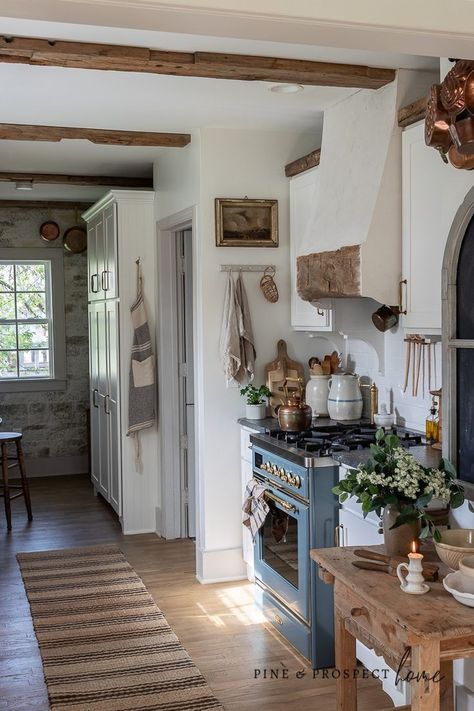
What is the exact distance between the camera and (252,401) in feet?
15.9

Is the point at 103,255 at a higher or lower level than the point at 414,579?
higher

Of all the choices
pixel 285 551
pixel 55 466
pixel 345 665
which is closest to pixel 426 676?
pixel 345 665

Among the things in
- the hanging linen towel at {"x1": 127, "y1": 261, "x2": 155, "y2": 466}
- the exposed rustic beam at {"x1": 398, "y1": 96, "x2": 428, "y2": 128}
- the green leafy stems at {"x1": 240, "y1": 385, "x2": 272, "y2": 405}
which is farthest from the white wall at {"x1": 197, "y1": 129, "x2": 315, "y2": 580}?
the exposed rustic beam at {"x1": 398, "y1": 96, "x2": 428, "y2": 128}

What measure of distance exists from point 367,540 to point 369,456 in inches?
13.6

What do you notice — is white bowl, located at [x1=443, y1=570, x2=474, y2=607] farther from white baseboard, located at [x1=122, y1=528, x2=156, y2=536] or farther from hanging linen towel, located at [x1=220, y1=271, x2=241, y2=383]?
white baseboard, located at [x1=122, y1=528, x2=156, y2=536]

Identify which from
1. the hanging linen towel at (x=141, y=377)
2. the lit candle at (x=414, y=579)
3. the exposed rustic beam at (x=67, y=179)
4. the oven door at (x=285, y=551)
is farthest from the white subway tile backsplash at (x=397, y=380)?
the exposed rustic beam at (x=67, y=179)

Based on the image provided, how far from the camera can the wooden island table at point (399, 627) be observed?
2271 mm

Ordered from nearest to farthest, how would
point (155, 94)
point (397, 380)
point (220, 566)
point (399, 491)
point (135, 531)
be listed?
point (399, 491) → point (155, 94) → point (397, 380) → point (220, 566) → point (135, 531)

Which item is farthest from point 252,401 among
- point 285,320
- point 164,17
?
point 164,17

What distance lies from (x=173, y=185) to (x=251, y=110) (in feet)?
3.53

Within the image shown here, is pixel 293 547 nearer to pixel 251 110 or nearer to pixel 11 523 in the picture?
pixel 251 110

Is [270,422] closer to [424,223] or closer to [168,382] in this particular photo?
[168,382]

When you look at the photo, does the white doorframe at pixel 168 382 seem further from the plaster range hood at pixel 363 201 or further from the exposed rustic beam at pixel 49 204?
the exposed rustic beam at pixel 49 204

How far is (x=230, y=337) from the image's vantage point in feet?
15.8
